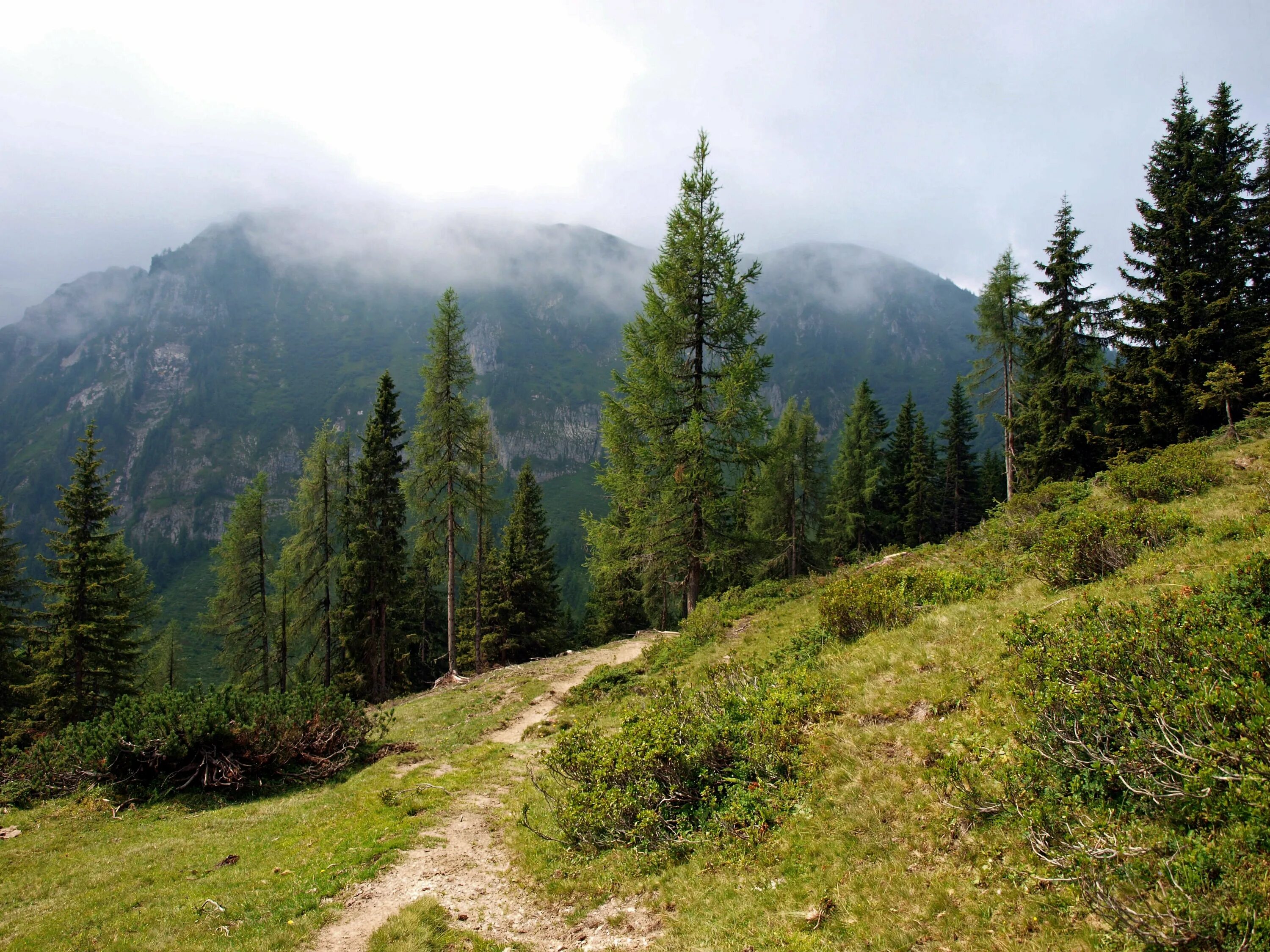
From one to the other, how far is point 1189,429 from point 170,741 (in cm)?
3386

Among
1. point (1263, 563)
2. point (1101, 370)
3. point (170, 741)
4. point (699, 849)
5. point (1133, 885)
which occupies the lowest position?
point (170, 741)

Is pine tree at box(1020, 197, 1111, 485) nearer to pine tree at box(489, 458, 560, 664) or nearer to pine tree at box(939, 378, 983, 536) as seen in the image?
pine tree at box(939, 378, 983, 536)

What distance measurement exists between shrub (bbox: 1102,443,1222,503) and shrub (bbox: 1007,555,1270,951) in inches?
325

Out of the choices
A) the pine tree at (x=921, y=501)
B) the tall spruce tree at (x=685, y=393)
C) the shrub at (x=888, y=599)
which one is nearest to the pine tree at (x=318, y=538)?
the tall spruce tree at (x=685, y=393)

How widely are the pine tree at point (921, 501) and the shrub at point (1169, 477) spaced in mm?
33662

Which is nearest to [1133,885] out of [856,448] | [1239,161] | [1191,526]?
[1191,526]

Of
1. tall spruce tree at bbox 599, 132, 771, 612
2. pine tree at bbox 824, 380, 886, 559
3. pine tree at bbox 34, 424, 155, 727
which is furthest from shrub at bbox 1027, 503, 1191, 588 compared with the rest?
pine tree at bbox 824, 380, 886, 559

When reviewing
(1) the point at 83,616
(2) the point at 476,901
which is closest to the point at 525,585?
(1) the point at 83,616

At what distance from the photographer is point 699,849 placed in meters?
6.43

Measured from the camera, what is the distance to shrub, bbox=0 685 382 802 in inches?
485

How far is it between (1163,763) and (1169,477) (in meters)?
12.1

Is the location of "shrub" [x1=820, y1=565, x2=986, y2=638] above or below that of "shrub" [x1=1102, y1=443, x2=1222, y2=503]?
below

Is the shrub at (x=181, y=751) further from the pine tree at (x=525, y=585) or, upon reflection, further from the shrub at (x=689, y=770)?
the pine tree at (x=525, y=585)

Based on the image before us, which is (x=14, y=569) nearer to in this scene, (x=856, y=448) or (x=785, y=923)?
(x=785, y=923)
